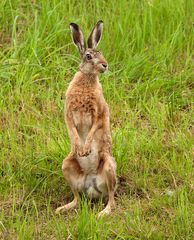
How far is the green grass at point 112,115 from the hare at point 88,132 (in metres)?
0.20

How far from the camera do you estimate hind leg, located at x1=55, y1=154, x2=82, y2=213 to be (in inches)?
304

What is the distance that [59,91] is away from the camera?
362 inches

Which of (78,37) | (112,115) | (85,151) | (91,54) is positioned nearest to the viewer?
(85,151)

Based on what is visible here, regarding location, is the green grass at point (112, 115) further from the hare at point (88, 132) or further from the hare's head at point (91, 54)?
the hare's head at point (91, 54)

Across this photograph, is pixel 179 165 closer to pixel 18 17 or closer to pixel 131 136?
pixel 131 136

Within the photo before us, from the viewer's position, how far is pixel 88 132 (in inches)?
309

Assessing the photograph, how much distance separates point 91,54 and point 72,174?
1.06m

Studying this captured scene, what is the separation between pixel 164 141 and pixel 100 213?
1.38 metres

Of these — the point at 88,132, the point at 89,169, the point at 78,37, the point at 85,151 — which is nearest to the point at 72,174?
the point at 89,169

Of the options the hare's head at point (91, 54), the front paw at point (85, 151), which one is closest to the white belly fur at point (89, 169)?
the front paw at point (85, 151)

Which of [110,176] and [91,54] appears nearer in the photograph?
[110,176]

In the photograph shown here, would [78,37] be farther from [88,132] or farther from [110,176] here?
[110,176]

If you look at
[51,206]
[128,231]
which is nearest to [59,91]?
[51,206]

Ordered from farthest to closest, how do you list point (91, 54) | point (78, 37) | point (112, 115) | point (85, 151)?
point (112, 115), point (78, 37), point (91, 54), point (85, 151)
